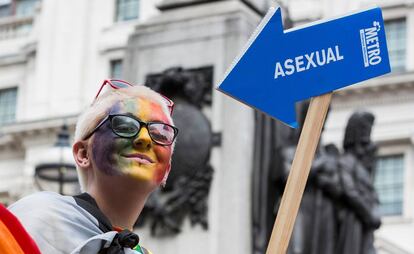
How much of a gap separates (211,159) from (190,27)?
108 cm

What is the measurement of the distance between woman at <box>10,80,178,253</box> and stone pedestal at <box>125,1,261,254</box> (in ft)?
20.7

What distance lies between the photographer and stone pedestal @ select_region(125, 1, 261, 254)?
11.4m

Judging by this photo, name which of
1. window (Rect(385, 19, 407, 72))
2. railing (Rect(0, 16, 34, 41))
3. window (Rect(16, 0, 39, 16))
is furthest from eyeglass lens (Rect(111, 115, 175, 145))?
window (Rect(16, 0, 39, 16))

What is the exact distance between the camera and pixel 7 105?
55.5 metres

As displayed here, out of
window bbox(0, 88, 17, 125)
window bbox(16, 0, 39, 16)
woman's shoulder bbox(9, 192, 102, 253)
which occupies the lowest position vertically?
woman's shoulder bbox(9, 192, 102, 253)

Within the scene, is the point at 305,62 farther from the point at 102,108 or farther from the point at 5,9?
the point at 5,9

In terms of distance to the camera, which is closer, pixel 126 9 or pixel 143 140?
pixel 143 140

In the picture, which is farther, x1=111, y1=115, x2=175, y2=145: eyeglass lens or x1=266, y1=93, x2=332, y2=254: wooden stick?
x1=266, y1=93, x2=332, y2=254: wooden stick

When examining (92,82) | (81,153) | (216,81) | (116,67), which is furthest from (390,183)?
(81,153)

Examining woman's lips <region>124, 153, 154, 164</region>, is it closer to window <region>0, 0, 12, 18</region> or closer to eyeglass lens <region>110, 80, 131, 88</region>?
eyeglass lens <region>110, 80, 131, 88</region>

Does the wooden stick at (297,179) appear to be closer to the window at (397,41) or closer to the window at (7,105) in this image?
the window at (397,41)

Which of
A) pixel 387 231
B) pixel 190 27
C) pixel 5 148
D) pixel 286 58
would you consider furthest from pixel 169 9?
pixel 5 148

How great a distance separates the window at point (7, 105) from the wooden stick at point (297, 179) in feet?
164

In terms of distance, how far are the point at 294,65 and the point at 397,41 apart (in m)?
41.6
